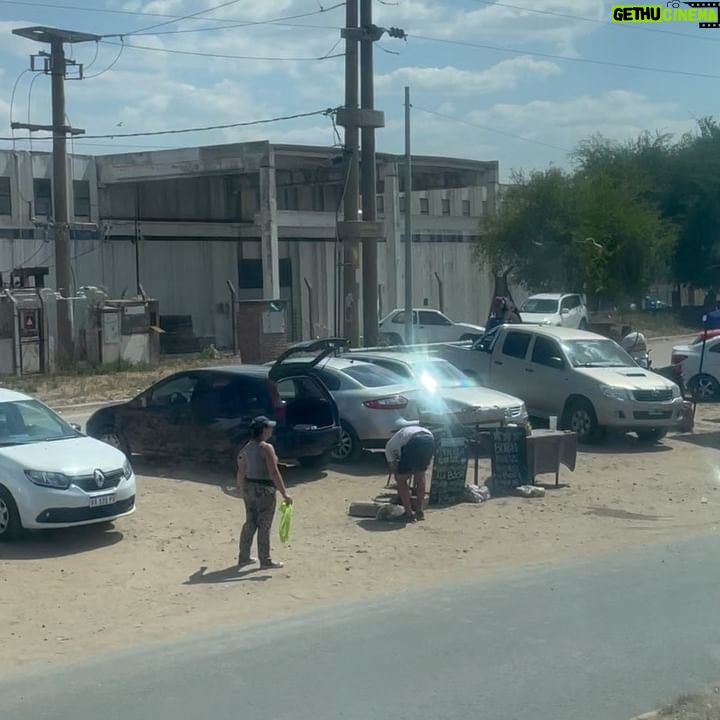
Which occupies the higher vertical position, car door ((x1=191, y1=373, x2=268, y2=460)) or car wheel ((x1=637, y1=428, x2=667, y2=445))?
car door ((x1=191, y1=373, x2=268, y2=460))

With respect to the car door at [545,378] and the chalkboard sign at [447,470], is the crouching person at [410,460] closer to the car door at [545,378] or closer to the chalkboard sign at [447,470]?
the chalkboard sign at [447,470]

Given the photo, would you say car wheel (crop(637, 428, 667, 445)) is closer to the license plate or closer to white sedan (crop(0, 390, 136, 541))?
white sedan (crop(0, 390, 136, 541))

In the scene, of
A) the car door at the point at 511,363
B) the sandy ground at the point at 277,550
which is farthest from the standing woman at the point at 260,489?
the car door at the point at 511,363

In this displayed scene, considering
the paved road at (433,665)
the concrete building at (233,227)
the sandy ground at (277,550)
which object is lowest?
the sandy ground at (277,550)

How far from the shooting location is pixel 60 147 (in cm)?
3400

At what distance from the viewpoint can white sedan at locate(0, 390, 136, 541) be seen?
11758 millimetres

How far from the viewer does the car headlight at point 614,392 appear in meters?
19.4

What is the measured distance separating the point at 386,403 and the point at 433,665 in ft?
29.4

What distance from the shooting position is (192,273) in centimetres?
4625

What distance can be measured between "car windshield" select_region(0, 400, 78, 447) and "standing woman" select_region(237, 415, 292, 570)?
8.54ft

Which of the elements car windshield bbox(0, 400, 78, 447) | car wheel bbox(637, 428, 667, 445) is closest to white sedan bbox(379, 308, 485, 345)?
car wheel bbox(637, 428, 667, 445)

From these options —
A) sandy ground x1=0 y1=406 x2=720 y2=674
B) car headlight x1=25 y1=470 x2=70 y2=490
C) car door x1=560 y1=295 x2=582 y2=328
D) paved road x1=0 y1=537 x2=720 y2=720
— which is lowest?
sandy ground x1=0 y1=406 x2=720 y2=674

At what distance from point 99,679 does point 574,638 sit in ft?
10.9

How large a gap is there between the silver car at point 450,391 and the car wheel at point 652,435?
2.79 m
